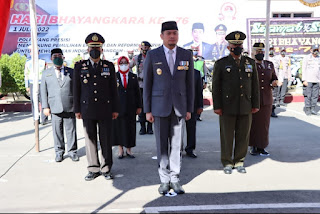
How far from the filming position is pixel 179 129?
4602 mm

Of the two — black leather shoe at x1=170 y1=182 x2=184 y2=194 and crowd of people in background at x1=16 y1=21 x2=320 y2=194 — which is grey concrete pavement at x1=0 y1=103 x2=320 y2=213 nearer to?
black leather shoe at x1=170 y1=182 x2=184 y2=194

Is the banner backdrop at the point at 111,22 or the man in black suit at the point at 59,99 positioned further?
the banner backdrop at the point at 111,22

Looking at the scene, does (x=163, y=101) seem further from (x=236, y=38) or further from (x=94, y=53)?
(x=236, y=38)

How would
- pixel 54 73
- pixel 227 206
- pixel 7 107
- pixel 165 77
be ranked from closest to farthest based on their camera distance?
1. pixel 227 206
2. pixel 165 77
3. pixel 54 73
4. pixel 7 107

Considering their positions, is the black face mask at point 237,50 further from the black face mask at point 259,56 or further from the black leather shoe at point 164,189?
the black leather shoe at point 164,189

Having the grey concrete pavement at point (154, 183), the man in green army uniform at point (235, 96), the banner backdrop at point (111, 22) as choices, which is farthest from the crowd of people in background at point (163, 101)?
the banner backdrop at point (111, 22)

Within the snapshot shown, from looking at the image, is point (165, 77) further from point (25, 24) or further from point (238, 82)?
point (25, 24)

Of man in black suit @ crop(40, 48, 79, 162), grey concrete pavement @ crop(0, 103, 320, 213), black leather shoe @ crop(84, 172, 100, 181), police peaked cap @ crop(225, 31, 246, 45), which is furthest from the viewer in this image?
man in black suit @ crop(40, 48, 79, 162)

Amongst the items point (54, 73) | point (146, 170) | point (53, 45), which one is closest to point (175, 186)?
point (146, 170)

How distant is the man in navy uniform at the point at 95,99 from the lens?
4988 mm

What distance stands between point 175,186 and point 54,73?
2.91 meters

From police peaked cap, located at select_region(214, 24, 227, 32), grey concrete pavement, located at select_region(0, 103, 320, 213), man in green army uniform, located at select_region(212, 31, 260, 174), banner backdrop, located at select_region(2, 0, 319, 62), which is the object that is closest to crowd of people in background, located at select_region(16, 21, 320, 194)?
man in green army uniform, located at select_region(212, 31, 260, 174)

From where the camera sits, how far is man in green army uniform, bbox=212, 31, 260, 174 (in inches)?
206

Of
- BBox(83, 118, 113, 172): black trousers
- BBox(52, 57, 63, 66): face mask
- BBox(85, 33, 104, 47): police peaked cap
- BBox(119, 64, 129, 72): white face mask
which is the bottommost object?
BBox(83, 118, 113, 172): black trousers
